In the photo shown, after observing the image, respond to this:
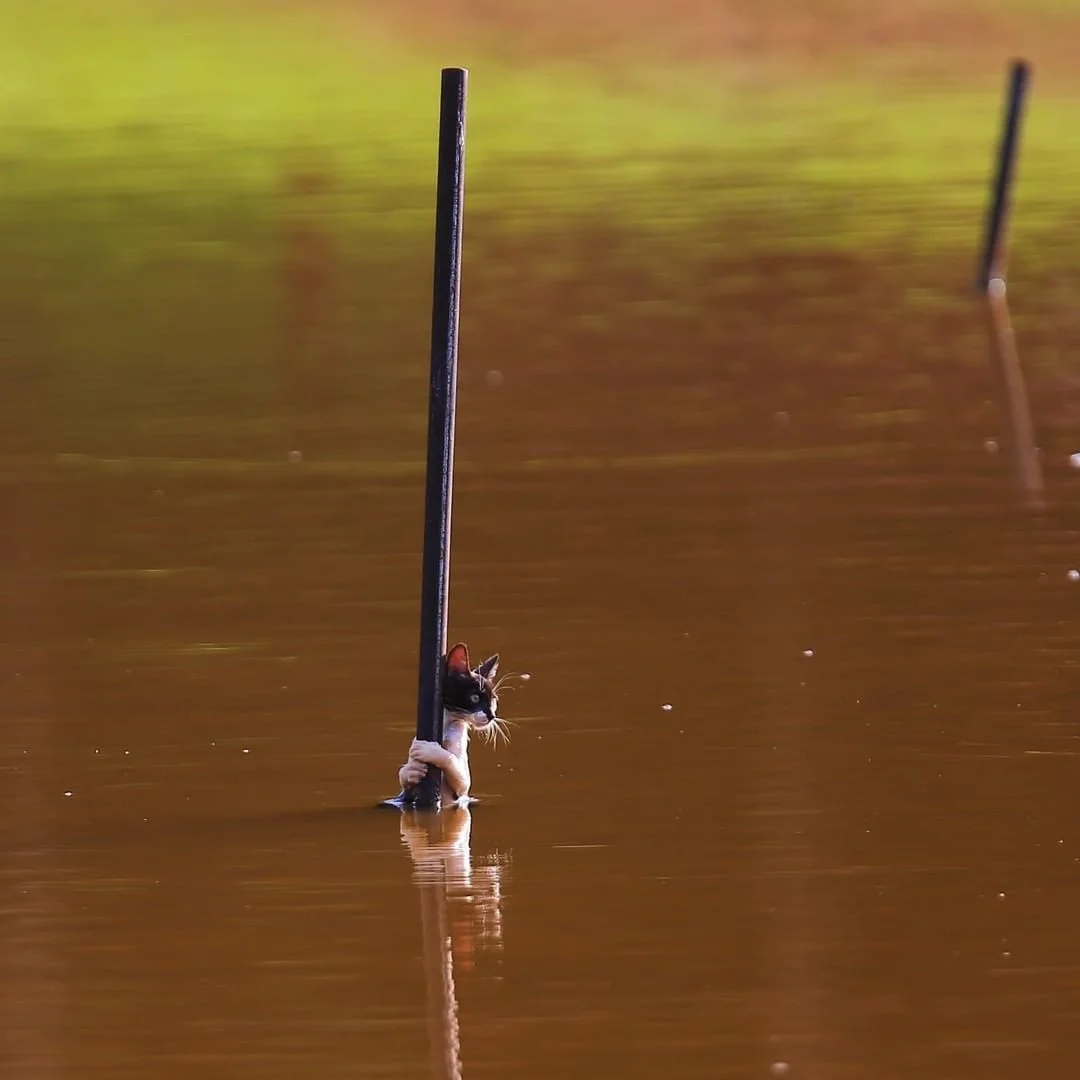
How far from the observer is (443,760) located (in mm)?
9008

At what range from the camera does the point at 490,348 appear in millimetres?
19703

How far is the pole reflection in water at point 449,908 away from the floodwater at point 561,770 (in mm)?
18

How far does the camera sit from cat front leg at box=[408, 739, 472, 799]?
9012mm

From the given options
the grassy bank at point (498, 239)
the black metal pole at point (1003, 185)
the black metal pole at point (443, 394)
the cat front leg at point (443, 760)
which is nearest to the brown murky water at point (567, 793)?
the cat front leg at point (443, 760)

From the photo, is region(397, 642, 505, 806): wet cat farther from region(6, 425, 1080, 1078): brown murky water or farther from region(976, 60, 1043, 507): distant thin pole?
region(976, 60, 1043, 507): distant thin pole

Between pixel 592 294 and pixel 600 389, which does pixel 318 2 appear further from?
pixel 600 389

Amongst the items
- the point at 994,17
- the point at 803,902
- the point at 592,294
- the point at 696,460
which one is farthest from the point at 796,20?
the point at 803,902

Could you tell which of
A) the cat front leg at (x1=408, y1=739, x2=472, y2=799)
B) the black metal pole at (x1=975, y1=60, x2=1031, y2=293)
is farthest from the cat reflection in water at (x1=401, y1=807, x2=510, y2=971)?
the black metal pole at (x1=975, y1=60, x2=1031, y2=293)

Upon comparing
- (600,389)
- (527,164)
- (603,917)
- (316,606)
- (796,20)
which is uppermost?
(796,20)

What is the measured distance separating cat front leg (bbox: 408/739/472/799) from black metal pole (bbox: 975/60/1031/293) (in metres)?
13.7

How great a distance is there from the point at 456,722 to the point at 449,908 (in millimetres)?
1095

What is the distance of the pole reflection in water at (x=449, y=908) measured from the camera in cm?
713

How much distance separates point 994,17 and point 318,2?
34.3 ft

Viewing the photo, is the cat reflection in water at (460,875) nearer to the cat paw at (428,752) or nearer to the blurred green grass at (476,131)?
the cat paw at (428,752)
